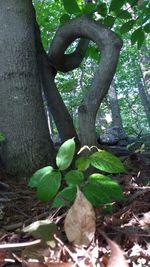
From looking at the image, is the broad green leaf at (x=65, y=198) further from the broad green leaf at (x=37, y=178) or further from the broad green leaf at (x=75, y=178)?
the broad green leaf at (x=37, y=178)

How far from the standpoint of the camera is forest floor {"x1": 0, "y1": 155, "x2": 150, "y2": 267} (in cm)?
96

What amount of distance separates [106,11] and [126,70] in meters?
18.8

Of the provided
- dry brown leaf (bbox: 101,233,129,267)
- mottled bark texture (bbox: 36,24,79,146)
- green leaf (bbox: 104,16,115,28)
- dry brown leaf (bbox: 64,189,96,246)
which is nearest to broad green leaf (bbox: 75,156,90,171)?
dry brown leaf (bbox: 64,189,96,246)

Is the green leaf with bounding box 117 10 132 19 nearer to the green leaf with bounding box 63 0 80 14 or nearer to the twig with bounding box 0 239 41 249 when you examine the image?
the green leaf with bounding box 63 0 80 14

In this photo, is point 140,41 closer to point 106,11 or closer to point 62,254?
point 106,11

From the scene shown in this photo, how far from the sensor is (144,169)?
95.9 inches

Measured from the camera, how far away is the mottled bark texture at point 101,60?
82.0 inches

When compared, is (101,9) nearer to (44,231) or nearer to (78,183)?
(78,183)

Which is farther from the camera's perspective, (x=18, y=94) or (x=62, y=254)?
(x=18, y=94)

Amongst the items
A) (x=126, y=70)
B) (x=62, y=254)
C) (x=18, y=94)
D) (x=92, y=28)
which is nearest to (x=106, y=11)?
(x=92, y=28)

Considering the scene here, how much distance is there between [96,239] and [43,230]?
168mm

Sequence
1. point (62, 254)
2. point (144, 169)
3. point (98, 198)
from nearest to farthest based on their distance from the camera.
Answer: point (62, 254), point (98, 198), point (144, 169)

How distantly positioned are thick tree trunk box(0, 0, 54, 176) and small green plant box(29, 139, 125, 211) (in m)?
0.81

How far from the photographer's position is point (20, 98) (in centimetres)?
229
